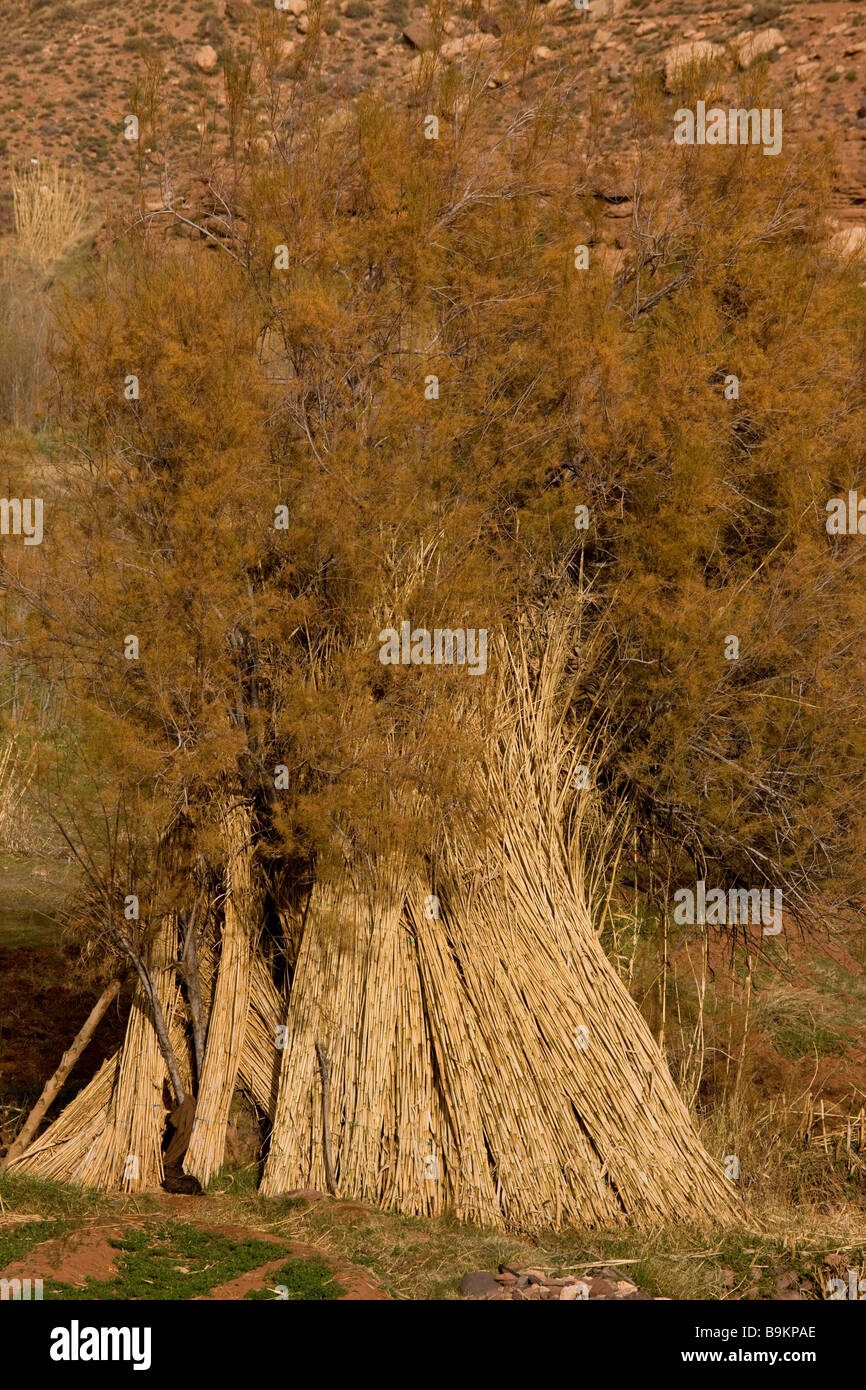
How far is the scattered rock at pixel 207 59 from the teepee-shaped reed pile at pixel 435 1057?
1887 cm

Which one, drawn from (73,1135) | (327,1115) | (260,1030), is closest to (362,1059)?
(327,1115)

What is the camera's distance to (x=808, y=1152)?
5227 mm

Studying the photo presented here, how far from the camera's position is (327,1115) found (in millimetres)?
4535

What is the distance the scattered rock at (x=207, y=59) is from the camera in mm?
20922

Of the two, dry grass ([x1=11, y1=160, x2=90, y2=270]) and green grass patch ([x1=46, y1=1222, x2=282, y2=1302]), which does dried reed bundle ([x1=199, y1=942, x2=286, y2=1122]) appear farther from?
dry grass ([x1=11, y1=160, x2=90, y2=270])

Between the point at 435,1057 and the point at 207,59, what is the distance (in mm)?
19947

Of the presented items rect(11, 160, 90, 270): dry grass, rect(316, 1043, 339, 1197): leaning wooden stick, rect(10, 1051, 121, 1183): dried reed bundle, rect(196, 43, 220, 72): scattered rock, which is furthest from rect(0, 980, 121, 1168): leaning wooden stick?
rect(196, 43, 220, 72): scattered rock

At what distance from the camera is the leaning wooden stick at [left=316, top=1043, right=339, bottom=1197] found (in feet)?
14.9

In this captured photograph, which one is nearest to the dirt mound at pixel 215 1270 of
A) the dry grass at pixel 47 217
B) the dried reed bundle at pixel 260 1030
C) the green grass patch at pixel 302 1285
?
the green grass patch at pixel 302 1285

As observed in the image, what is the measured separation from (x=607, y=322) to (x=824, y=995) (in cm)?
329

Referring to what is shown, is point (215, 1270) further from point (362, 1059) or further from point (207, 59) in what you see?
point (207, 59)

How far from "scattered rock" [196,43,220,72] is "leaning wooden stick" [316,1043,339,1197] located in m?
19.6

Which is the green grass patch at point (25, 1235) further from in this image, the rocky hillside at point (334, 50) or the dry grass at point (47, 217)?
the dry grass at point (47, 217)

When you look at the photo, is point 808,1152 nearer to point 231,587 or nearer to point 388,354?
point 231,587
